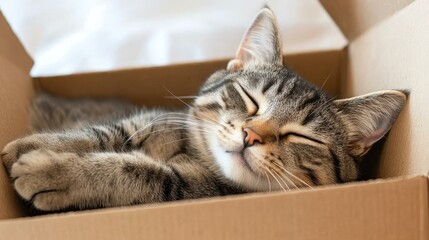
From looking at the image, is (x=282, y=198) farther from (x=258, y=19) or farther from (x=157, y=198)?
(x=258, y=19)

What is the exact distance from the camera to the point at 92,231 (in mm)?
746

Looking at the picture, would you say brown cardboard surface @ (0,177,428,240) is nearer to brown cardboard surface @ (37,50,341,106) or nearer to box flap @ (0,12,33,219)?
box flap @ (0,12,33,219)

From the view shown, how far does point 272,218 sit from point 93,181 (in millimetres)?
401

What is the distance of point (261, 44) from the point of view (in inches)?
50.3

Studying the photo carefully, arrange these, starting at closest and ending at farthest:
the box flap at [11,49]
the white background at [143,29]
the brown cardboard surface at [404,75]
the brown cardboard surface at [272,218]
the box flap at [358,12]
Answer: the brown cardboard surface at [272,218] < the brown cardboard surface at [404,75] < the box flap at [358,12] < the box flap at [11,49] < the white background at [143,29]

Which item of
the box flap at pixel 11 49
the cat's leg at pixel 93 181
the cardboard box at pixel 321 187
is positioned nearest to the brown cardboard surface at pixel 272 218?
the cardboard box at pixel 321 187

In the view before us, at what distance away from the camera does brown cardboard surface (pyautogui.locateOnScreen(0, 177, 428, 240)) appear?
2.43ft

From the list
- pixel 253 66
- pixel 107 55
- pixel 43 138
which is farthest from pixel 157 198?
pixel 107 55

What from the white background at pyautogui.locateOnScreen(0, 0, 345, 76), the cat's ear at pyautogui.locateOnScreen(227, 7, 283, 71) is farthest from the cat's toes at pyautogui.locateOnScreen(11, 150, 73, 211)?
the white background at pyautogui.locateOnScreen(0, 0, 345, 76)

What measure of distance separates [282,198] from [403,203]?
20 cm

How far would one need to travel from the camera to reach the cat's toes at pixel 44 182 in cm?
94

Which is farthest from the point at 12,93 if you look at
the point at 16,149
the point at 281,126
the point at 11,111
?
the point at 281,126

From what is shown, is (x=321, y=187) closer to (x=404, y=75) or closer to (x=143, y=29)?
(x=404, y=75)

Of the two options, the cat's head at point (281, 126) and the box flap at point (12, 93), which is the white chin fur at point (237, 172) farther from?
the box flap at point (12, 93)
